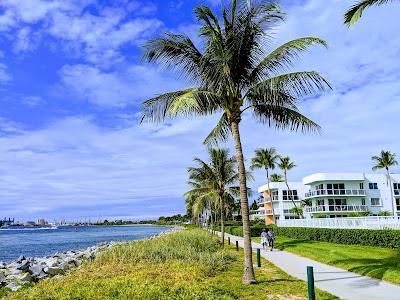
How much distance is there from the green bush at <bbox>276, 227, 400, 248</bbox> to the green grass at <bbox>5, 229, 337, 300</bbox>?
7.61 m

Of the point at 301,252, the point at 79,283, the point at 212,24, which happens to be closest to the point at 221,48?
the point at 212,24

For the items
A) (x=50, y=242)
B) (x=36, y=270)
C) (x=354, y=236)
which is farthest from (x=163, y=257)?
(x=50, y=242)

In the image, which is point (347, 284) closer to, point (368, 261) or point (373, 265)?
point (373, 265)

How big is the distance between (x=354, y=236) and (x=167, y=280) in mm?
17556

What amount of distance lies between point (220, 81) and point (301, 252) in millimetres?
13317

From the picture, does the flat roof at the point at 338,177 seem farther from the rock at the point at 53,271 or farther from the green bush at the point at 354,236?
the rock at the point at 53,271

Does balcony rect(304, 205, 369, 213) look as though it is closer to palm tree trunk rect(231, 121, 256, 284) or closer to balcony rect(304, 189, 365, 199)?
balcony rect(304, 189, 365, 199)

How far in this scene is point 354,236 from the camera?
85.1 ft

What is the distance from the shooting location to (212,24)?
1284 cm

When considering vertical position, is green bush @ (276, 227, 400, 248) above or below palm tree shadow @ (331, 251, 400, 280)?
above

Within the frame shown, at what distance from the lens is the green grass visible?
1005 cm

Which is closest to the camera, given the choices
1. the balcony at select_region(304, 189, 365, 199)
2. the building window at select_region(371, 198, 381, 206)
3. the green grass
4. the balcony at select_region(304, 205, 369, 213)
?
the green grass

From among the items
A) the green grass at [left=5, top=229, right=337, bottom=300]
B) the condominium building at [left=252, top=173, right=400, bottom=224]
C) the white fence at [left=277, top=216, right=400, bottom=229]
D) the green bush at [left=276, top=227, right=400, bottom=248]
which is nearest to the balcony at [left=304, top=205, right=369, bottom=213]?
the condominium building at [left=252, top=173, right=400, bottom=224]

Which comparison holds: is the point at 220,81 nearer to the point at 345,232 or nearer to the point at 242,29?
→ the point at 242,29
